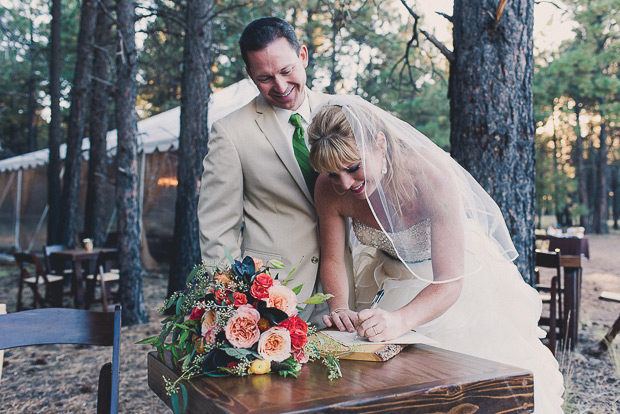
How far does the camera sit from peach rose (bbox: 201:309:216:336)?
1.47 metres

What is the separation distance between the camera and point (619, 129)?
2764cm

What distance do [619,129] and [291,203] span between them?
101ft

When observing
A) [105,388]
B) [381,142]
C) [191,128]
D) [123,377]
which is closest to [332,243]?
[381,142]

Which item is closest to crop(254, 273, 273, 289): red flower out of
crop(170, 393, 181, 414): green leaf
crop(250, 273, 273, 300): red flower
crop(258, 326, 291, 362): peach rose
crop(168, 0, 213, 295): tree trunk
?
crop(250, 273, 273, 300): red flower

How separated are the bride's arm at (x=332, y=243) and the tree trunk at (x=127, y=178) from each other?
467 cm

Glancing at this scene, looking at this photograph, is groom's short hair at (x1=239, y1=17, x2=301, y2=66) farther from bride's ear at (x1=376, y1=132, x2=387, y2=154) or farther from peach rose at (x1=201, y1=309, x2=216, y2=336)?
peach rose at (x1=201, y1=309, x2=216, y2=336)

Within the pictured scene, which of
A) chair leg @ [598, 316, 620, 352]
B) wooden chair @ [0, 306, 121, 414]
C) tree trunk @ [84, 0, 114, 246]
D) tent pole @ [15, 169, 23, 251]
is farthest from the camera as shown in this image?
tent pole @ [15, 169, 23, 251]

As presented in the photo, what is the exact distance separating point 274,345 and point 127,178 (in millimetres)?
5363

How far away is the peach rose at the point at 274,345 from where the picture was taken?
4.63 feet

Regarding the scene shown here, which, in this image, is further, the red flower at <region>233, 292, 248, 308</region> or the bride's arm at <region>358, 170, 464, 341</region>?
the bride's arm at <region>358, 170, 464, 341</region>

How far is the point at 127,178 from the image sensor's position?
6.29 m

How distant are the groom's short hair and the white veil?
332 millimetres

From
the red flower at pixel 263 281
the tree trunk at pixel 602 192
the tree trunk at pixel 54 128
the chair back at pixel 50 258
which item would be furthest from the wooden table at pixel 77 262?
the tree trunk at pixel 602 192

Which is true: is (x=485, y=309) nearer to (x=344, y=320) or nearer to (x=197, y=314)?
(x=344, y=320)
